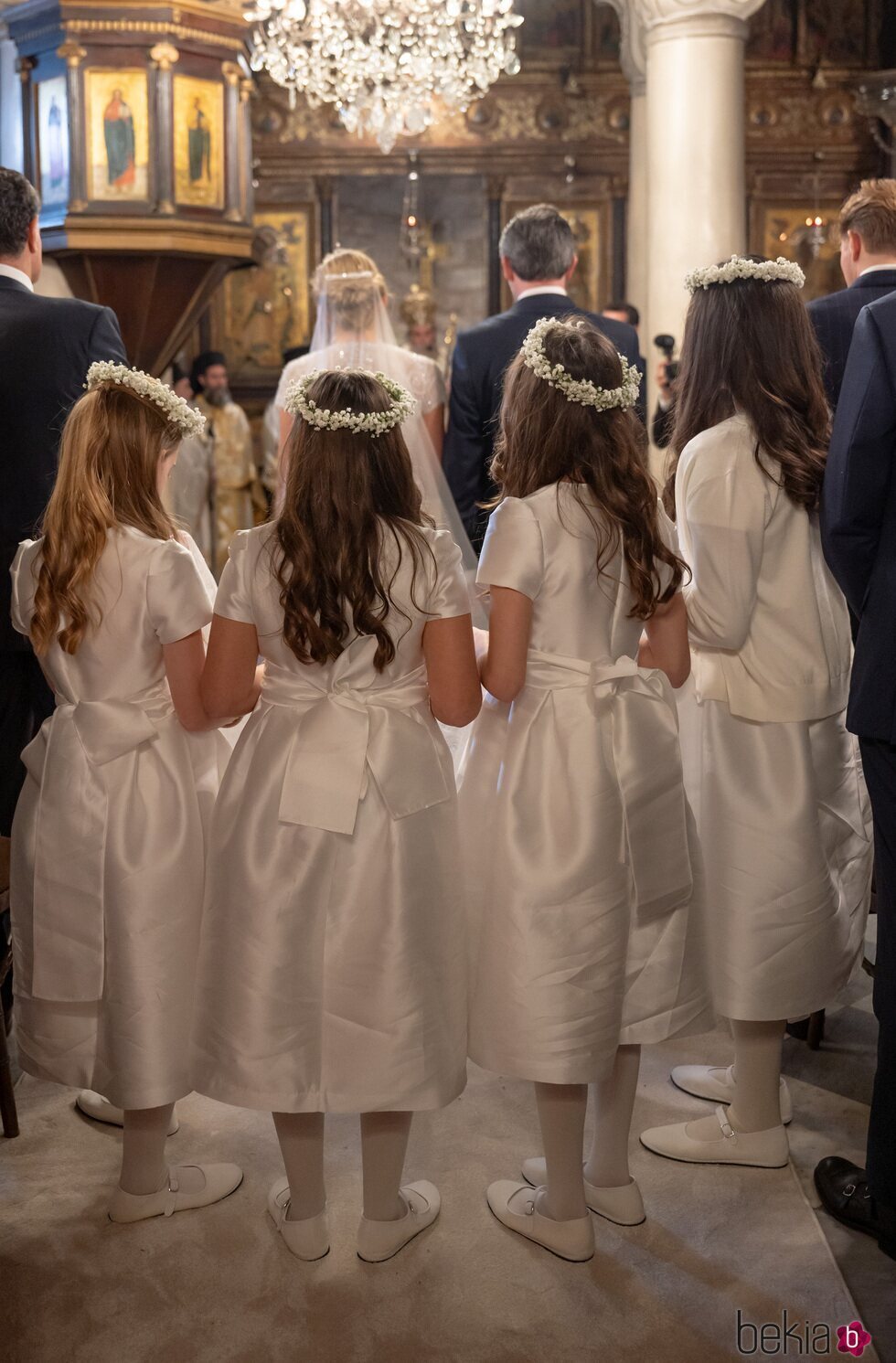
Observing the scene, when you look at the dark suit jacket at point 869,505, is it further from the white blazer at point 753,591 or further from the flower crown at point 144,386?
the flower crown at point 144,386

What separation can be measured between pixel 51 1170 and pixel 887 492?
8.31ft

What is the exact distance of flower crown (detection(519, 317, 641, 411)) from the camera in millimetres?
2850

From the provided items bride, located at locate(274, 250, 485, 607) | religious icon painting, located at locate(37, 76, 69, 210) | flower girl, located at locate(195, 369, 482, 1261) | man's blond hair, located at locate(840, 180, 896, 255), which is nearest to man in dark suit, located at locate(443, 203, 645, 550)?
bride, located at locate(274, 250, 485, 607)

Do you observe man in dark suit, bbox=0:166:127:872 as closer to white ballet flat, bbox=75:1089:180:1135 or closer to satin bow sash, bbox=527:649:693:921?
white ballet flat, bbox=75:1089:180:1135

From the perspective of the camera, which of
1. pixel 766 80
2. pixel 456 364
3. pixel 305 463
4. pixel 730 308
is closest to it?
pixel 305 463

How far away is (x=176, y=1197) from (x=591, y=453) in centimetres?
194

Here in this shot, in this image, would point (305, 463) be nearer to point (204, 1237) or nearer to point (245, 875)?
point (245, 875)

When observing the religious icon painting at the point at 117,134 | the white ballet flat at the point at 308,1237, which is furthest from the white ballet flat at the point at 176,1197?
the religious icon painting at the point at 117,134

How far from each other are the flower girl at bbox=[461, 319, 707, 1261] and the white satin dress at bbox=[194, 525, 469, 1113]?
5.9 inches

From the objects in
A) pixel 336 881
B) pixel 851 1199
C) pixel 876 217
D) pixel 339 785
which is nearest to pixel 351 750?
pixel 339 785

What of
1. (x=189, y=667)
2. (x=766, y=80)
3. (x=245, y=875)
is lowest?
(x=245, y=875)

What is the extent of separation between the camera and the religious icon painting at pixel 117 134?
24.8ft

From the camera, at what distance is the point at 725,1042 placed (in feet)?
13.7

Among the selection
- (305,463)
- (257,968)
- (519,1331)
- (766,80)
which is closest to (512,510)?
(305,463)
